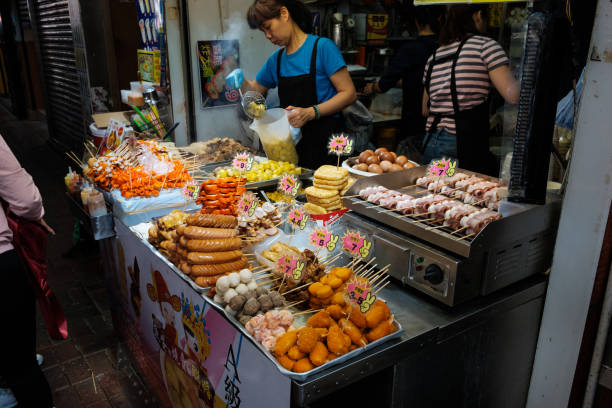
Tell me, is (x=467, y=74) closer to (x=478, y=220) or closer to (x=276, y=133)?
(x=276, y=133)

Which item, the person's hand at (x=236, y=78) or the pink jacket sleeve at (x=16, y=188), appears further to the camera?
the person's hand at (x=236, y=78)

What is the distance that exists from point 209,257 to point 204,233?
0.47 ft

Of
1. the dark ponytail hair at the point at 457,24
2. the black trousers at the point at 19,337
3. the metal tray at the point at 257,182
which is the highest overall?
the dark ponytail hair at the point at 457,24

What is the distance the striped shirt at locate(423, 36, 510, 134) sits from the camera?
374cm

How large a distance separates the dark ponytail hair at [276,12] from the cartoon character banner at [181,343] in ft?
6.90

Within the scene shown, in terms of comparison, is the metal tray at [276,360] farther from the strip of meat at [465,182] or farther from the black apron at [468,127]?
the black apron at [468,127]

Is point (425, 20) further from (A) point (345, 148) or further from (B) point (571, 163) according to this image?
(B) point (571, 163)

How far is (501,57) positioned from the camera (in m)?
3.71

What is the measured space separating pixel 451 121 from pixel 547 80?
2.27 metres

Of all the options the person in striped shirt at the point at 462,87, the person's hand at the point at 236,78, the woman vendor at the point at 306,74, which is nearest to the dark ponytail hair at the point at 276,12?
the woman vendor at the point at 306,74

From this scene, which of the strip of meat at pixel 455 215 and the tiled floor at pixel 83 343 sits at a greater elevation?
the strip of meat at pixel 455 215

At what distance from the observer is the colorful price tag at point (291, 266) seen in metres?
2.16

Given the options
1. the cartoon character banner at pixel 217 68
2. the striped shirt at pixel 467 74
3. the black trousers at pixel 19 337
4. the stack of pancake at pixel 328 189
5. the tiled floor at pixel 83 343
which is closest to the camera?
the black trousers at pixel 19 337

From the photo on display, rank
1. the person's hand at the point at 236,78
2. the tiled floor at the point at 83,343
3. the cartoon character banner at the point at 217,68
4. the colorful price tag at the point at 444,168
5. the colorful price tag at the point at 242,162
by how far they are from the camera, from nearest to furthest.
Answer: the colorful price tag at the point at 444,168
the colorful price tag at the point at 242,162
the tiled floor at the point at 83,343
the person's hand at the point at 236,78
the cartoon character banner at the point at 217,68
